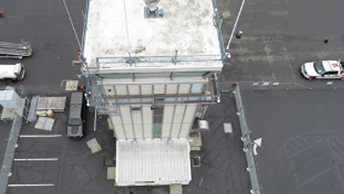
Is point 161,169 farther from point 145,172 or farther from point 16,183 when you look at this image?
point 16,183

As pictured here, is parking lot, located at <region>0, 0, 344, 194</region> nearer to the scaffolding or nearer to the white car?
the white car

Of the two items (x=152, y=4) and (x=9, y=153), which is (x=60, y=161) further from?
(x=152, y=4)

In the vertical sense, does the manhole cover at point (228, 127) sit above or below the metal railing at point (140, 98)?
above

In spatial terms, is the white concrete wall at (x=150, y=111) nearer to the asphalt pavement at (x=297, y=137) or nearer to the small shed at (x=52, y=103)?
the small shed at (x=52, y=103)

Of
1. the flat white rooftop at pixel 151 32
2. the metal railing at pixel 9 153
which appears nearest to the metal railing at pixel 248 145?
the flat white rooftop at pixel 151 32

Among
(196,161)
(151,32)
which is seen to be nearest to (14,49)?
(151,32)

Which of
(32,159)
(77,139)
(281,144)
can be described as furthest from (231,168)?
(32,159)
